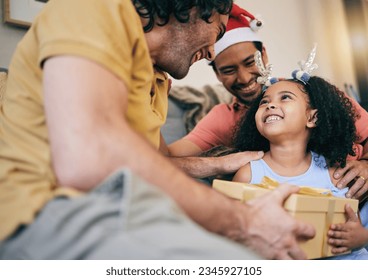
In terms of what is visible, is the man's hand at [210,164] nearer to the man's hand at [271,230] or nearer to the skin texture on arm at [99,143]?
the man's hand at [271,230]

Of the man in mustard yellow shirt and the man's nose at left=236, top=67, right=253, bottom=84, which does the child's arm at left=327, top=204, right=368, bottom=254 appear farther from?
the man's nose at left=236, top=67, right=253, bottom=84

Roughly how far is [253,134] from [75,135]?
1053mm

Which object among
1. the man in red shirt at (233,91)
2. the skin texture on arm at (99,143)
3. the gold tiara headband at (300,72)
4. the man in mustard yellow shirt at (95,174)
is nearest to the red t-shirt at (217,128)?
the man in red shirt at (233,91)

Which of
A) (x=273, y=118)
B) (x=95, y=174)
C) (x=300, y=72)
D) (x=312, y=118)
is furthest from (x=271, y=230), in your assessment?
(x=300, y=72)

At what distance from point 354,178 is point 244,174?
36 centimetres

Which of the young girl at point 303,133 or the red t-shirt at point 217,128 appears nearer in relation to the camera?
the young girl at point 303,133

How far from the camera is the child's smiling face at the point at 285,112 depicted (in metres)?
1.32

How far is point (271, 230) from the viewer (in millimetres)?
734

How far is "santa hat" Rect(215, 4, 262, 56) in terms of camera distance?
1.73m

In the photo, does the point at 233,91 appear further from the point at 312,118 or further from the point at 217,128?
the point at 312,118

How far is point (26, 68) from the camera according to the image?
0.73 metres

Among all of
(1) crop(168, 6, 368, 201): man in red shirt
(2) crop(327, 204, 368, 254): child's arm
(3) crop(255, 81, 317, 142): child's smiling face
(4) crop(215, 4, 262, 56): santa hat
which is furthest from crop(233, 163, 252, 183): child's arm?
(4) crop(215, 4, 262, 56): santa hat

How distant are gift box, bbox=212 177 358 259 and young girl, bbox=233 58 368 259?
277mm
